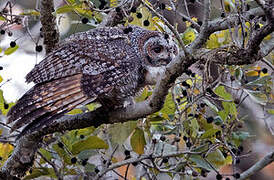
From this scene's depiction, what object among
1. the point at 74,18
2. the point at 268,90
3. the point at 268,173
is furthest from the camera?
the point at 268,173

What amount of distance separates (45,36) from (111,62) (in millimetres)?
509

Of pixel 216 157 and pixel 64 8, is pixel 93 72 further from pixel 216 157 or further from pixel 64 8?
pixel 216 157

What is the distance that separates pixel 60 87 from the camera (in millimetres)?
3027

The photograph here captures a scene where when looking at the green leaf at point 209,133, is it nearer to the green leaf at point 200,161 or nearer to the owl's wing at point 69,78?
the green leaf at point 200,161

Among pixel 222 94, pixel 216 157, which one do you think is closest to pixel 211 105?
pixel 222 94

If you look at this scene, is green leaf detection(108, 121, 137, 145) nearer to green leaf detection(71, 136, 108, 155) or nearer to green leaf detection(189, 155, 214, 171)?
green leaf detection(71, 136, 108, 155)

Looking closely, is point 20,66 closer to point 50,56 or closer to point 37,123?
point 50,56

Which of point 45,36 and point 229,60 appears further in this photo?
point 45,36

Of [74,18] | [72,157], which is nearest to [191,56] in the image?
[72,157]

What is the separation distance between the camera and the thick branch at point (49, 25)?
319cm

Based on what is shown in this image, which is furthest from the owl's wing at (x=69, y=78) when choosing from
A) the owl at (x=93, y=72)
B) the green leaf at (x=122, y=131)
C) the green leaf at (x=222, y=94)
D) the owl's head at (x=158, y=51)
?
the green leaf at (x=222, y=94)

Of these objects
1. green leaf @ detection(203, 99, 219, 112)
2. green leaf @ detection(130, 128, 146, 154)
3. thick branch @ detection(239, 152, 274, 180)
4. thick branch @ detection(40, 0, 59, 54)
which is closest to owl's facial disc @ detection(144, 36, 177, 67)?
green leaf @ detection(203, 99, 219, 112)

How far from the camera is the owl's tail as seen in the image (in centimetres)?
281

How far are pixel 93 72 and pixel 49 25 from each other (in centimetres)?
46
